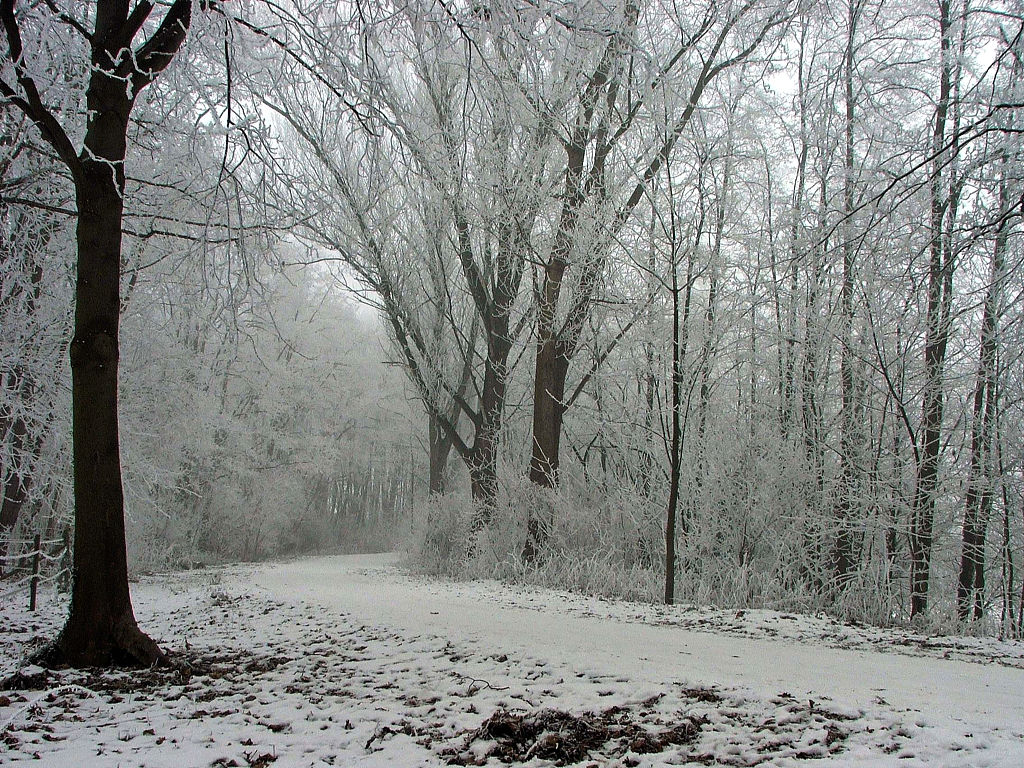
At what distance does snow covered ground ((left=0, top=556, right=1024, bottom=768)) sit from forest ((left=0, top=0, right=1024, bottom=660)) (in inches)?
35.3

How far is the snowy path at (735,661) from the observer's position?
8.41 ft

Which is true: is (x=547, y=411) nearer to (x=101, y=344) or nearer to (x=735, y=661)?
(x=735, y=661)

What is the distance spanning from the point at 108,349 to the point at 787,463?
22.5 ft

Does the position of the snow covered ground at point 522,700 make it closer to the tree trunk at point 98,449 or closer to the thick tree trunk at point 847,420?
the tree trunk at point 98,449

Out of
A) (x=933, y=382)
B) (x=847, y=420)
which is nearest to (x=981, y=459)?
(x=933, y=382)

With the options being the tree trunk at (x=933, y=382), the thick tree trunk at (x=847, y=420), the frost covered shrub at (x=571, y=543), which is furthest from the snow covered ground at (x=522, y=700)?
the frost covered shrub at (x=571, y=543)

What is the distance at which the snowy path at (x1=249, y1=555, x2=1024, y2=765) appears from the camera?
256 centimetres

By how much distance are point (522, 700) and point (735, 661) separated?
1314 mm

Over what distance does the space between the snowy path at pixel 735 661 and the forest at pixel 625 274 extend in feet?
6.25

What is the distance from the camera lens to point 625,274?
31.1 feet

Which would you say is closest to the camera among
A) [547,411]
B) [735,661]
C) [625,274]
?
[735,661]

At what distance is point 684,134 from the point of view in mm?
7844

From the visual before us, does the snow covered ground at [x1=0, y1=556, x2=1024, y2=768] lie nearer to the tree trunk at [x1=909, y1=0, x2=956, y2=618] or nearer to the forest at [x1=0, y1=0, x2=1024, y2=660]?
the forest at [x1=0, y1=0, x2=1024, y2=660]

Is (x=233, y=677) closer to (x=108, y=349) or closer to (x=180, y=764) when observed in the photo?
(x=180, y=764)
